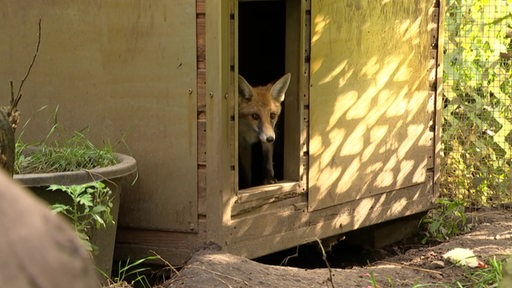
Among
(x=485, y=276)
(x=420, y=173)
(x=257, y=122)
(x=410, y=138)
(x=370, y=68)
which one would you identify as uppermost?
(x=370, y=68)

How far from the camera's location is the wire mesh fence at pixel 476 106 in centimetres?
834

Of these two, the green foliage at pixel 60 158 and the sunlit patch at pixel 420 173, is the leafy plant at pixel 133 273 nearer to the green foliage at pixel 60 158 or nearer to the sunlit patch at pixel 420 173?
the green foliage at pixel 60 158

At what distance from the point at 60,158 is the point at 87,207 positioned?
0.51 metres

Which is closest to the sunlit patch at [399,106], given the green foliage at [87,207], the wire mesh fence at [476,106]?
the wire mesh fence at [476,106]

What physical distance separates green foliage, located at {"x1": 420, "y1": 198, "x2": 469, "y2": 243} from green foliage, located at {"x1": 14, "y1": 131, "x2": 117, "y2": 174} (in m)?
3.43

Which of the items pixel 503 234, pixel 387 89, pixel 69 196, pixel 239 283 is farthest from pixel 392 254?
pixel 69 196

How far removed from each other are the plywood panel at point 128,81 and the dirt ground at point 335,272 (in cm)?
40

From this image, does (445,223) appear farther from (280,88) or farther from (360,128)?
(280,88)

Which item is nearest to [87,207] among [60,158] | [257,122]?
[60,158]

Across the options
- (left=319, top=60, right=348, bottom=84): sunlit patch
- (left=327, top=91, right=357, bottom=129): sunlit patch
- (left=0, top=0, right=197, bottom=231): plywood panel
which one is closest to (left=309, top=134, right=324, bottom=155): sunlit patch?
(left=327, top=91, right=357, bottom=129): sunlit patch

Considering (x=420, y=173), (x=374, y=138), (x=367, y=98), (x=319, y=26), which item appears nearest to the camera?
(x=319, y=26)

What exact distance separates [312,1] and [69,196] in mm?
2281

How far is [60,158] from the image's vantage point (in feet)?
15.3

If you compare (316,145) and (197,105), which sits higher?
(197,105)
